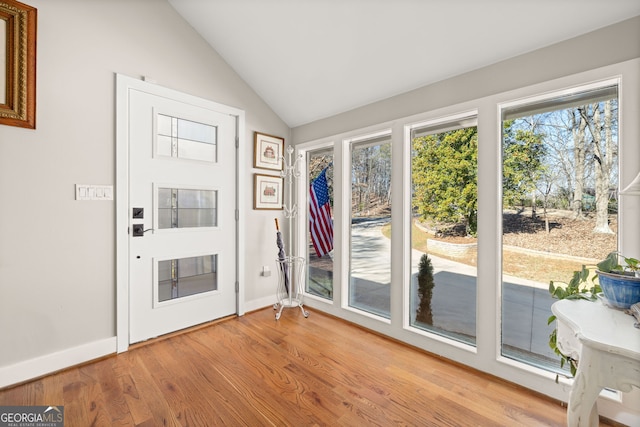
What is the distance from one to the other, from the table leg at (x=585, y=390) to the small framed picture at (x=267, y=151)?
A: 3.02 metres

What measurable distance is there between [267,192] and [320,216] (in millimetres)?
693

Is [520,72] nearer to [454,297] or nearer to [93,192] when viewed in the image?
[454,297]

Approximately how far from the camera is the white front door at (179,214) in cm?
248

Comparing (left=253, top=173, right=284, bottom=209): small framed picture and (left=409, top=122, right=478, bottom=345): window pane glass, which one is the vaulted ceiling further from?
(left=253, top=173, right=284, bottom=209): small framed picture

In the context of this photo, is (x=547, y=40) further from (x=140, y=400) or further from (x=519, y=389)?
(x=140, y=400)

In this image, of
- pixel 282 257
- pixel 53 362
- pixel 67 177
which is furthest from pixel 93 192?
pixel 282 257

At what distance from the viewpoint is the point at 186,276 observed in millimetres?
2803

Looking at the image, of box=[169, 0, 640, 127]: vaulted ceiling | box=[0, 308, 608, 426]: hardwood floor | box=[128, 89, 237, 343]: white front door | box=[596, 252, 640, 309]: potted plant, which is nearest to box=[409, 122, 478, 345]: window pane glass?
box=[0, 308, 608, 426]: hardwood floor

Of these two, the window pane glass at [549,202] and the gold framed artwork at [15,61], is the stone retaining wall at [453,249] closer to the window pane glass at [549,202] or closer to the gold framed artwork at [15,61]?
the window pane glass at [549,202]

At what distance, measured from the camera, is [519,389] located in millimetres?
1896

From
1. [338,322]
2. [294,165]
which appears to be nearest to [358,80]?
[294,165]

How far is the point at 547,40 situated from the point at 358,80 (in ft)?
4.48

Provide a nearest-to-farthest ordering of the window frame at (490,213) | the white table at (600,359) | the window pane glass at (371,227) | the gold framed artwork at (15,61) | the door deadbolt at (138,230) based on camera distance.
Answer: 1. the white table at (600,359)
2. the window frame at (490,213)
3. the gold framed artwork at (15,61)
4. the door deadbolt at (138,230)
5. the window pane glass at (371,227)

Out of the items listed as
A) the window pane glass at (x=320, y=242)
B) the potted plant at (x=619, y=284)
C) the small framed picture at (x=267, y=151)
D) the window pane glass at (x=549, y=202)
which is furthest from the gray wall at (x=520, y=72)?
the potted plant at (x=619, y=284)
